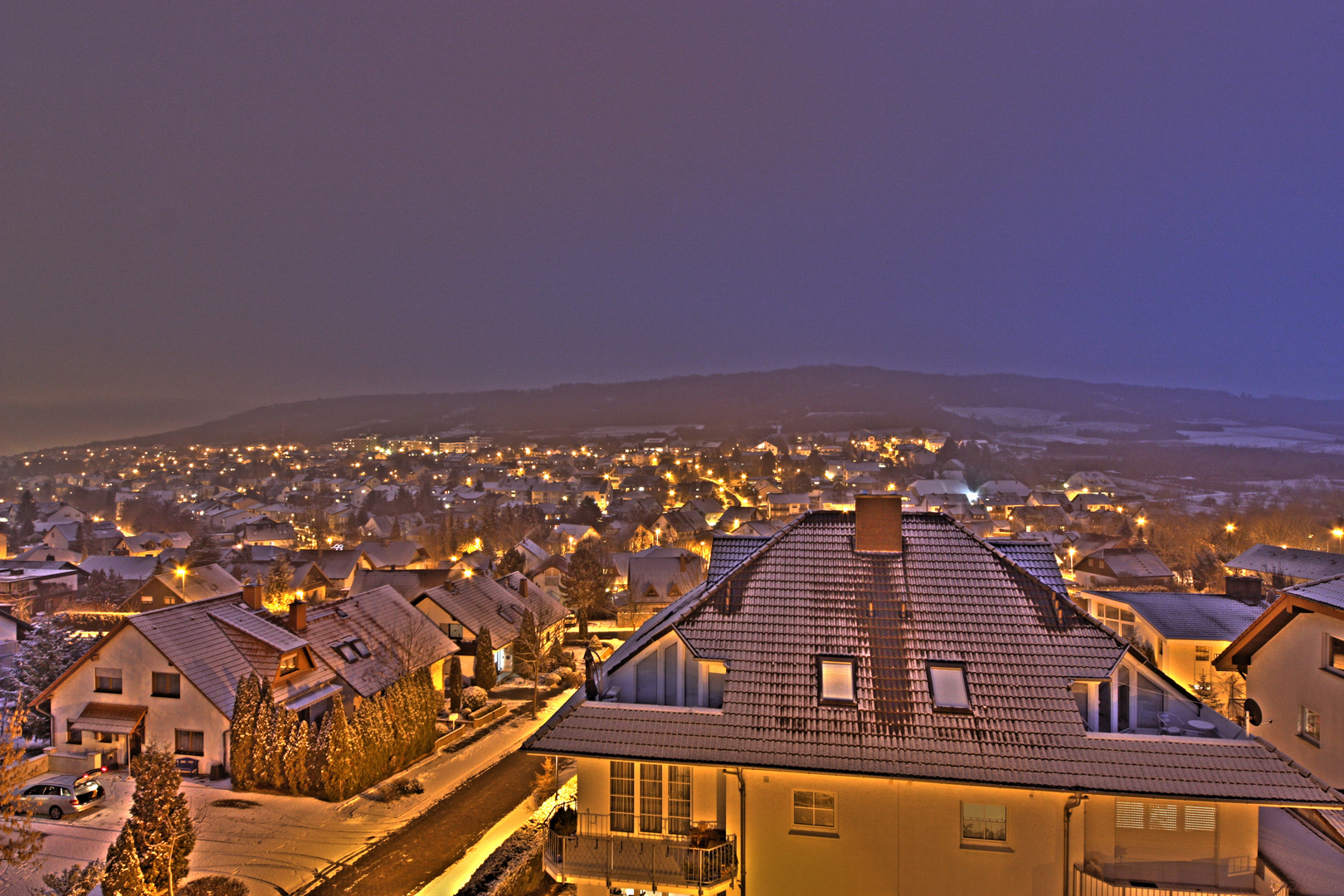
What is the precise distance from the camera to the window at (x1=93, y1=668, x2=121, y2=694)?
23.9 meters

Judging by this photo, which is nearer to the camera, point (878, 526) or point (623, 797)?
point (623, 797)

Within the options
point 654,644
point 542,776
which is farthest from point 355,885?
point 654,644

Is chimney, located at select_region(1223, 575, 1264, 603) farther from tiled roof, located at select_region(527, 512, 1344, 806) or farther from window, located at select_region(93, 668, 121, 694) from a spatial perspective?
window, located at select_region(93, 668, 121, 694)

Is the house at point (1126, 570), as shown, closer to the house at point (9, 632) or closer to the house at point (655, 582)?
the house at point (655, 582)

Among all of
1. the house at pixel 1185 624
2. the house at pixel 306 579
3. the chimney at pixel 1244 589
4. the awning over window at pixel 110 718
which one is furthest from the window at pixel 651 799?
the house at pixel 306 579

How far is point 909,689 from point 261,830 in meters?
18.3

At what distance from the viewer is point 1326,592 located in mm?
15828

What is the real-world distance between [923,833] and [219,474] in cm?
22264

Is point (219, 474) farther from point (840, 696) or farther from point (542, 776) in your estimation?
point (840, 696)

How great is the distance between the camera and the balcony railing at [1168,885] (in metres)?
11.0

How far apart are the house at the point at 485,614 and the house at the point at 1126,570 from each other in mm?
44707

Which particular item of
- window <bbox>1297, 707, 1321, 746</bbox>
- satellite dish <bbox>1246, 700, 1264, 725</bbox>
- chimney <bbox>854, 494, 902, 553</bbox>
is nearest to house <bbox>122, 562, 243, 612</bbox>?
chimney <bbox>854, 494, 902, 553</bbox>

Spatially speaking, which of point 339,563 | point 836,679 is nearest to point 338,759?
point 836,679

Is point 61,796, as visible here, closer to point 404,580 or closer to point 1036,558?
point 404,580
